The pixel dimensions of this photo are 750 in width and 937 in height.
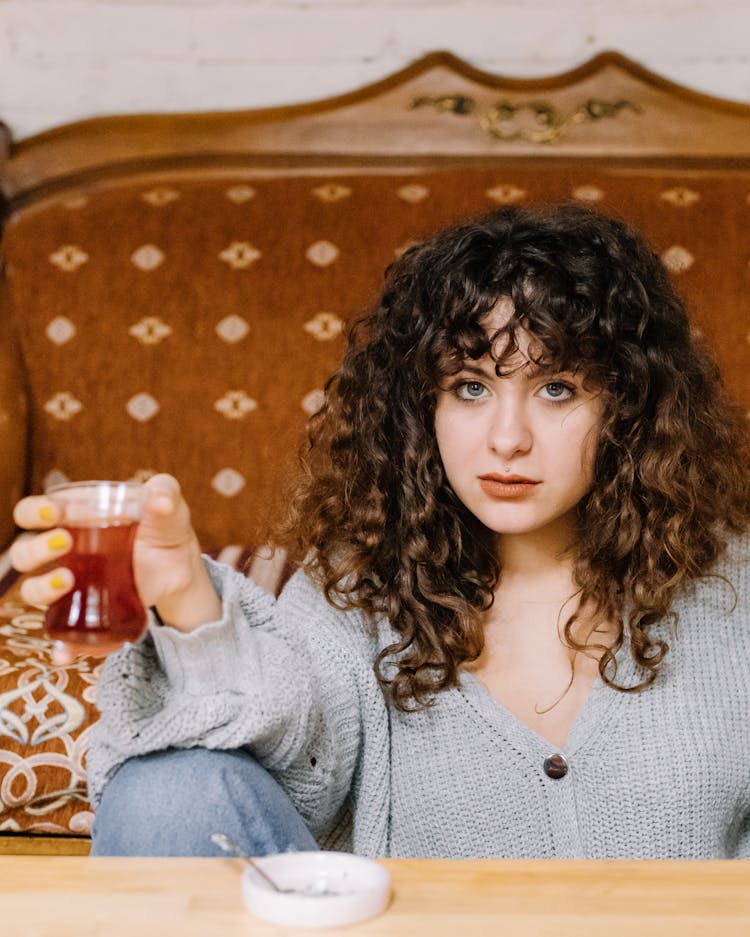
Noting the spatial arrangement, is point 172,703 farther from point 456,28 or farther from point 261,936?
point 456,28

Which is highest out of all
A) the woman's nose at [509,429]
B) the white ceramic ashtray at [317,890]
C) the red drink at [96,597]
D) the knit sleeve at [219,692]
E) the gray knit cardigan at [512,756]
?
the woman's nose at [509,429]

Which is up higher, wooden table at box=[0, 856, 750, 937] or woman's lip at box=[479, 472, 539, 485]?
woman's lip at box=[479, 472, 539, 485]

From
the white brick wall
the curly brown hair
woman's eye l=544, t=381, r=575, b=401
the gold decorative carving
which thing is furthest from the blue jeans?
the white brick wall

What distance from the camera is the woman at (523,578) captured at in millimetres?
1239

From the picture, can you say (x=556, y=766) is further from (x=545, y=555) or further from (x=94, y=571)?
(x=94, y=571)

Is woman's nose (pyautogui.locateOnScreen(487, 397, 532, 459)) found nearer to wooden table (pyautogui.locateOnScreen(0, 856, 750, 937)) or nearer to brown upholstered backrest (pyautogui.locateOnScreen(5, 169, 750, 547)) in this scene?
wooden table (pyautogui.locateOnScreen(0, 856, 750, 937))

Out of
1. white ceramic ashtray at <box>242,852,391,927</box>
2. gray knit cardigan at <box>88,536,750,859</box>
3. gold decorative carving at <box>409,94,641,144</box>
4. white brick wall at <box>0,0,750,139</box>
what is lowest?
gray knit cardigan at <box>88,536,750,859</box>

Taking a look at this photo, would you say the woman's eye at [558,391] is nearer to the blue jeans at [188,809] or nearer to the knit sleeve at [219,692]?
the knit sleeve at [219,692]

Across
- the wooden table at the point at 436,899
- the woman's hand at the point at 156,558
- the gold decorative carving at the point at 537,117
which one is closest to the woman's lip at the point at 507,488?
the woman's hand at the point at 156,558

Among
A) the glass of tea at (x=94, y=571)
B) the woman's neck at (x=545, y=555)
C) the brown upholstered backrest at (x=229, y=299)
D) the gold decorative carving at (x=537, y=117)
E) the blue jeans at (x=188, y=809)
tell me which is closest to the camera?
the glass of tea at (x=94, y=571)

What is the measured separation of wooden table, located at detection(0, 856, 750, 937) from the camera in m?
0.77

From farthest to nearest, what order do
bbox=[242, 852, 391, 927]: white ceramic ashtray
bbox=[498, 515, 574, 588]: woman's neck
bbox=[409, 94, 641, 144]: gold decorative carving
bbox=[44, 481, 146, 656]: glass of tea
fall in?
bbox=[409, 94, 641, 144]: gold decorative carving → bbox=[498, 515, 574, 588]: woman's neck → bbox=[44, 481, 146, 656]: glass of tea → bbox=[242, 852, 391, 927]: white ceramic ashtray

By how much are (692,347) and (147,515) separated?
2.55ft

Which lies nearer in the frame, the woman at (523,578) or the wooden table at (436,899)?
the wooden table at (436,899)
